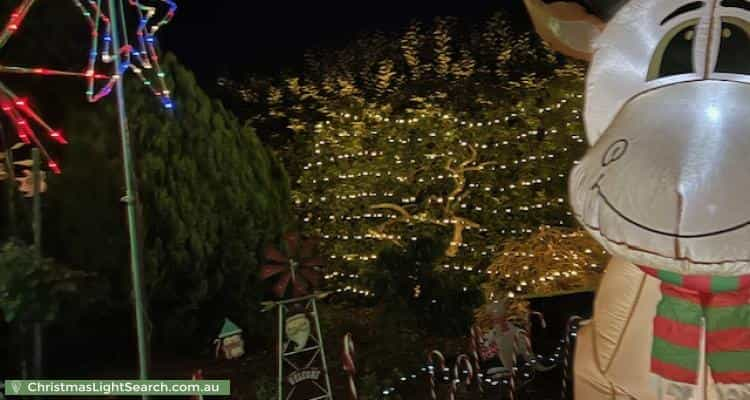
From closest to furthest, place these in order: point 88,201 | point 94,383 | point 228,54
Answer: point 94,383 < point 88,201 < point 228,54

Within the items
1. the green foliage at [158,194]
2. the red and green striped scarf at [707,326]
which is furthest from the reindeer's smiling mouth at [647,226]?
the green foliage at [158,194]

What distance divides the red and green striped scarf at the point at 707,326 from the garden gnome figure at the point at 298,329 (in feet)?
7.71

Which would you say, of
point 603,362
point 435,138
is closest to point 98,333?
point 435,138

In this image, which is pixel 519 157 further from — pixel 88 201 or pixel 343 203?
pixel 88 201

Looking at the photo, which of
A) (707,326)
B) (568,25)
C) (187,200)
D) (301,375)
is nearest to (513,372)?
(301,375)

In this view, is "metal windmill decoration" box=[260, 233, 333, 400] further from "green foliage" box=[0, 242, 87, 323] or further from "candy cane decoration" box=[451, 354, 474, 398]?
"green foliage" box=[0, 242, 87, 323]

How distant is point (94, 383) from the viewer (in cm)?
412

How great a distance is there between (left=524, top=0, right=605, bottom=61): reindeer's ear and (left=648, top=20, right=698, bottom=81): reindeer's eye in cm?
38

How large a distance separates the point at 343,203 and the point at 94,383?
434 centimetres

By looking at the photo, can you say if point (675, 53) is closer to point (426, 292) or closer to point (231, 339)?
point (231, 339)

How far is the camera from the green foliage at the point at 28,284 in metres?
4.32

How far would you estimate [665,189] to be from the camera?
1832 mm

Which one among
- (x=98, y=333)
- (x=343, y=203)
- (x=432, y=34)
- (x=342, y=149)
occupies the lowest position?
(x=98, y=333)

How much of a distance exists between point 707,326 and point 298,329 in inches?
98.3
